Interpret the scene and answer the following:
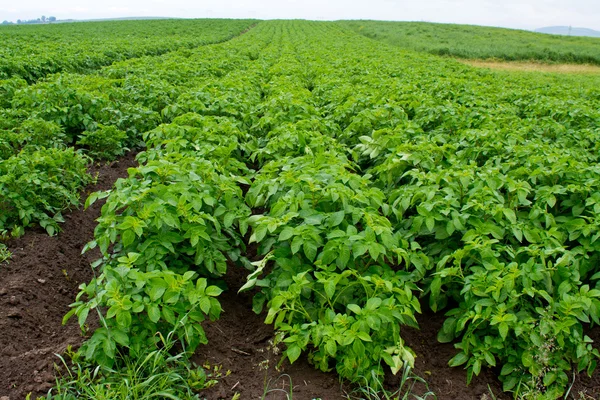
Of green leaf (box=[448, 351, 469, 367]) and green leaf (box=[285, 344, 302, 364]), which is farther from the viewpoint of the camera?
green leaf (box=[448, 351, 469, 367])

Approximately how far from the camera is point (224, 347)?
326 cm

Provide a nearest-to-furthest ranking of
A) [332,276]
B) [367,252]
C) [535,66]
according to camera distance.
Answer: [332,276] < [367,252] < [535,66]

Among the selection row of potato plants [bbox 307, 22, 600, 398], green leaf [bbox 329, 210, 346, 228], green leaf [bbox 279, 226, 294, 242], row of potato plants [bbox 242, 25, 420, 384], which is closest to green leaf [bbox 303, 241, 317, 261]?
row of potato plants [bbox 242, 25, 420, 384]

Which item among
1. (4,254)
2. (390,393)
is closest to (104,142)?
(4,254)

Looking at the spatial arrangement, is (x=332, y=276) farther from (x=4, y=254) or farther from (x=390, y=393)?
(x=4, y=254)

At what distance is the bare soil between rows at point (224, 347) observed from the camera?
2848 millimetres

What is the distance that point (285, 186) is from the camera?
12.8 feet

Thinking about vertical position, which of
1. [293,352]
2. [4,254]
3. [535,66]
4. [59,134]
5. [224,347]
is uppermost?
[535,66]

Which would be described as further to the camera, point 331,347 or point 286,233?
point 286,233

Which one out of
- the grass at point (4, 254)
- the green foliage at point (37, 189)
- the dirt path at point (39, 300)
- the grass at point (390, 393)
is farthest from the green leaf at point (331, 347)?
the green foliage at point (37, 189)

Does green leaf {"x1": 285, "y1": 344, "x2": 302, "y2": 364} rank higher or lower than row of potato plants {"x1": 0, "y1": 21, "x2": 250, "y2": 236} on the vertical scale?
lower

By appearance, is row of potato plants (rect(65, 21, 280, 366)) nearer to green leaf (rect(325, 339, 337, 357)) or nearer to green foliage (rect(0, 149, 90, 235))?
green leaf (rect(325, 339, 337, 357))

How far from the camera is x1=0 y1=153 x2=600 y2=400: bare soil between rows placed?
2.85 m

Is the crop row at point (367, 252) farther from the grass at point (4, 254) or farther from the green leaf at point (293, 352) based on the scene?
the grass at point (4, 254)
